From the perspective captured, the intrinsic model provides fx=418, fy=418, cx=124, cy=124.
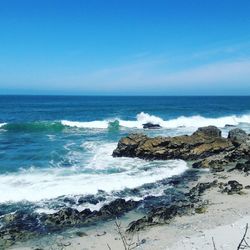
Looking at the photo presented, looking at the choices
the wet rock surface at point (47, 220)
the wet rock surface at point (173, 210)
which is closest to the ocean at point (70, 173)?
the wet rock surface at point (47, 220)

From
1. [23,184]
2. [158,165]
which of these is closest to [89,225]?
[23,184]

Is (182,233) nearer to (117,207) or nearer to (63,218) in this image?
(117,207)

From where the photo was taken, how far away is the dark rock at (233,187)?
17.0 m

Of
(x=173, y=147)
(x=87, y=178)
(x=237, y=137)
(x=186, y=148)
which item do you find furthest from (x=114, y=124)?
(x=87, y=178)

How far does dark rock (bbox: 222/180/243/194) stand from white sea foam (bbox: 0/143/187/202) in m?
3.51

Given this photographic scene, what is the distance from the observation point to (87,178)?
20125 mm

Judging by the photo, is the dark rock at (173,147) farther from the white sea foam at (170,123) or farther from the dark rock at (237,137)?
the white sea foam at (170,123)

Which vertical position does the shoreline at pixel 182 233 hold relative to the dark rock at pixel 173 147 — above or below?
below

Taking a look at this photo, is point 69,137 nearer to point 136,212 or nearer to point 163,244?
point 136,212

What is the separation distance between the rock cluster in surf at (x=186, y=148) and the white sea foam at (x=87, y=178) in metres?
1.02

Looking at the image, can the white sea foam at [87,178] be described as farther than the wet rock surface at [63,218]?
Yes

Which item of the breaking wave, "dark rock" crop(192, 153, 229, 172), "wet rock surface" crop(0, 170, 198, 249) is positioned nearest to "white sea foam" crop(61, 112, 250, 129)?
the breaking wave

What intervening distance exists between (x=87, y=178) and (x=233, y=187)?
6.86 metres

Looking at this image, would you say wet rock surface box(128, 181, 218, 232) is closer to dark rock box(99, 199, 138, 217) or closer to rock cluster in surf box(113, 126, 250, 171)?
dark rock box(99, 199, 138, 217)
